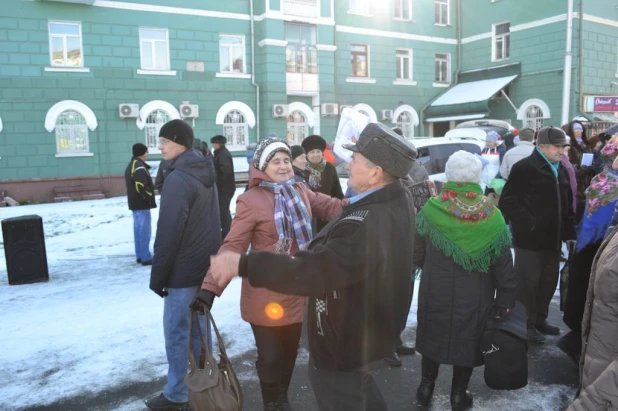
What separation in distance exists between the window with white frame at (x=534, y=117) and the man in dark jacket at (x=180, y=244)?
2086 centimetres

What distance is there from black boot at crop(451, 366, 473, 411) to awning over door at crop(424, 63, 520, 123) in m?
19.6

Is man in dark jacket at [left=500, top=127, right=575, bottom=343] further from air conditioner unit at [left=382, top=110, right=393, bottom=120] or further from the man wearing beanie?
air conditioner unit at [left=382, top=110, right=393, bottom=120]

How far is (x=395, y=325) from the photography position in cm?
224

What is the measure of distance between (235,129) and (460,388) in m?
17.6

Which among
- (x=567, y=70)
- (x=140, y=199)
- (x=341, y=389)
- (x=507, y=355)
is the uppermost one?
(x=567, y=70)

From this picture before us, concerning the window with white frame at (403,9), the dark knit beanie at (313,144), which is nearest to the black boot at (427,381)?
the dark knit beanie at (313,144)

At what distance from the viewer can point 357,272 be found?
6.61 ft

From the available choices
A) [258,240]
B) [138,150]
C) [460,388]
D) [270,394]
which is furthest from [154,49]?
[460,388]

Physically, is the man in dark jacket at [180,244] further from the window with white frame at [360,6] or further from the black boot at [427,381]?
the window with white frame at [360,6]

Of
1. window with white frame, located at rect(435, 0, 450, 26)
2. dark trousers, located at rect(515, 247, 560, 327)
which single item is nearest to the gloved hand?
dark trousers, located at rect(515, 247, 560, 327)

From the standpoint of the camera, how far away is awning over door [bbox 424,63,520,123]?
21625 millimetres

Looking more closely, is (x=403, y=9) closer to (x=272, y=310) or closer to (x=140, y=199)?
(x=140, y=199)

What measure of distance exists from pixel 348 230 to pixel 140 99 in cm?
1796

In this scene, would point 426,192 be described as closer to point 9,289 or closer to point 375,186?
point 375,186
